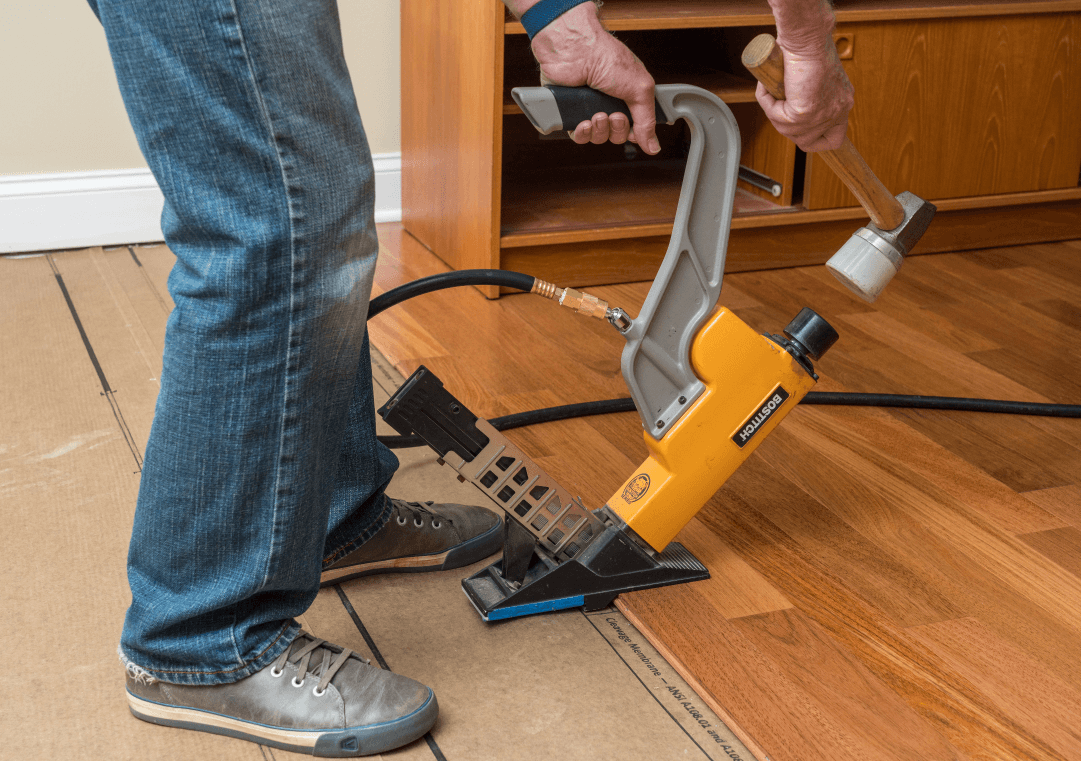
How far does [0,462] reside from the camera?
1402 millimetres

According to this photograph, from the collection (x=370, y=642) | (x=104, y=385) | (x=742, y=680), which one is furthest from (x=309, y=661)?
(x=104, y=385)

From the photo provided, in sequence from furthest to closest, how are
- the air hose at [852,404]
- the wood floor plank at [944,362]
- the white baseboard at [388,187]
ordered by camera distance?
the white baseboard at [388,187] → the wood floor plank at [944,362] → the air hose at [852,404]

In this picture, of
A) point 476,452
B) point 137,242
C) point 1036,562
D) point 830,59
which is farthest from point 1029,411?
point 137,242

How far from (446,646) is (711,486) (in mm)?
339

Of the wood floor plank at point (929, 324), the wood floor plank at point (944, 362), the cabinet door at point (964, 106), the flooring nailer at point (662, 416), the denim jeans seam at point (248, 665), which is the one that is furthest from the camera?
the cabinet door at point (964, 106)

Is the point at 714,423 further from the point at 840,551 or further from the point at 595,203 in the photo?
the point at 595,203

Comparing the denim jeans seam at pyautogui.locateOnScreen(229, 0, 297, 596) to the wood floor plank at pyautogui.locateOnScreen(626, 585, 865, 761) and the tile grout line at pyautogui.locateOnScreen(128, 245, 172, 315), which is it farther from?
the tile grout line at pyautogui.locateOnScreen(128, 245, 172, 315)

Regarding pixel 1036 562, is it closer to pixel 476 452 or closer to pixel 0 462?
pixel 476 452

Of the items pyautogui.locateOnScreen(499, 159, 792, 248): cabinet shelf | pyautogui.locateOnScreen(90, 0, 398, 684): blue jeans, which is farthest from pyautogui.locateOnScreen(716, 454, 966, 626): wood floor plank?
pyautogui.locateOnScreen(499, 159, 792, 248): cabinet shelf

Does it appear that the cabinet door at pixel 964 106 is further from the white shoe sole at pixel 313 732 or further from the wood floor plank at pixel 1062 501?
the white shoe sole at pixel 313 732

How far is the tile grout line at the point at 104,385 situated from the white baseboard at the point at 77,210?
0.18 meters

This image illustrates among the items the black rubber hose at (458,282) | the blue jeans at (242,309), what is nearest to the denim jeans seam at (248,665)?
the blue jeans at (242,309)

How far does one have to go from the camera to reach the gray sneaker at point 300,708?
3.00 feet

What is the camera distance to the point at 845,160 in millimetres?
1060
